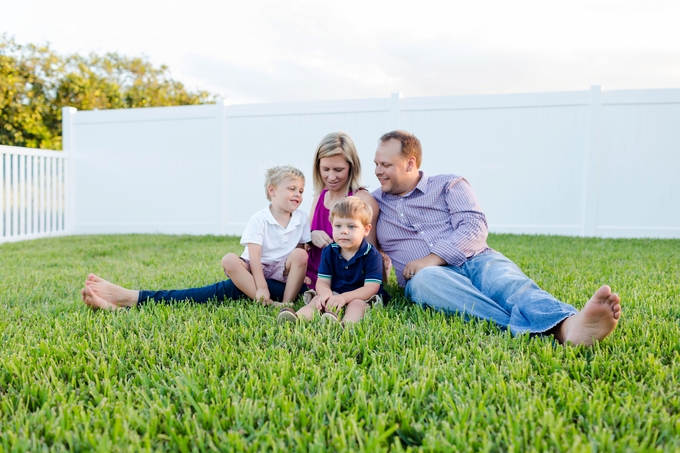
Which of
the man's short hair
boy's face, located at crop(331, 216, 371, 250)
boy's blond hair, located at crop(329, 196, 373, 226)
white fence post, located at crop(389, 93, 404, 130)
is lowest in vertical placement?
boy's face, located at crop(331, 216, 371, 250)

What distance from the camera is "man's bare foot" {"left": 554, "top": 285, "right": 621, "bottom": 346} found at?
1869mm

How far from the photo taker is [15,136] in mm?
11656

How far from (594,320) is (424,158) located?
5.48 m

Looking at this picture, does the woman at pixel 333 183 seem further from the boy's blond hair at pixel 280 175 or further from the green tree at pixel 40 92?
the green tree at pixel 40 92

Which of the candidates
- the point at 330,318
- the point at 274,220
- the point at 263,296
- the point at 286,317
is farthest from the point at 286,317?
the point at 274,220

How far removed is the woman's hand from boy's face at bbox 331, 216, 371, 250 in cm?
31

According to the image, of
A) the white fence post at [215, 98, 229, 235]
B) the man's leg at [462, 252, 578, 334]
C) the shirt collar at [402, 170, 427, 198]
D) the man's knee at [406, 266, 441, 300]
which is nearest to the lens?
the man's leg at [462, 252, 578, 334]

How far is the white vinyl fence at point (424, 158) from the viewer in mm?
6621

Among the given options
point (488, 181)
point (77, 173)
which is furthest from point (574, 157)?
point (77, 173)

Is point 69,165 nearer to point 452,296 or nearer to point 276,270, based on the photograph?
point 276,270

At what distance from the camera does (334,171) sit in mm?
3135

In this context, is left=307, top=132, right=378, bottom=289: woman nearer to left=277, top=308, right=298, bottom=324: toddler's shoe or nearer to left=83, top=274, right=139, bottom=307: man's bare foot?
left=277, top=308, right=298, bottom=324: toddler's shoe

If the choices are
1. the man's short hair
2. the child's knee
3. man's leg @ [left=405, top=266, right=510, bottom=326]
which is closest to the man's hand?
man's leg @ [left=405, top=266, right=510, bottom=326]

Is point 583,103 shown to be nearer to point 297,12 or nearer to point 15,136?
point 297,12
